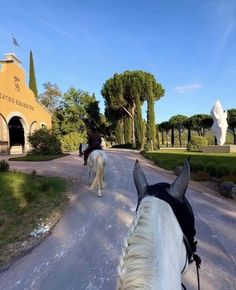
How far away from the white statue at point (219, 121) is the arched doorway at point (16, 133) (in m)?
17.7

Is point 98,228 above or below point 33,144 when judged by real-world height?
below

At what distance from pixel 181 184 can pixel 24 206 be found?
22.2ft

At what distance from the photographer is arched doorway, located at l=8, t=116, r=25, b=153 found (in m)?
27.9

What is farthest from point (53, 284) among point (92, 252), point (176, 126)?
point (176, 126)

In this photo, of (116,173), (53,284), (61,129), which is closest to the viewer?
(53,284)

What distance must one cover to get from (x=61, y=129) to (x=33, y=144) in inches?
625

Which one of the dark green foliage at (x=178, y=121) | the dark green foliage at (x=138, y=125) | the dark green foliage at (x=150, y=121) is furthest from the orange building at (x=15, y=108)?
the dark green foliage at (x=178, y=121)

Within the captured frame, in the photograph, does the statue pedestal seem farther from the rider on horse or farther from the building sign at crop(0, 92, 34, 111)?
the rider on horse

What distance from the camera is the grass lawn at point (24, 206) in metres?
5.76

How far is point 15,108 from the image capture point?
25.8 metres

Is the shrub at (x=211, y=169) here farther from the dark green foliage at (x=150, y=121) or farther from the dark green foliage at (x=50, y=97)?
the dark green foliage at (x=50, y=97)

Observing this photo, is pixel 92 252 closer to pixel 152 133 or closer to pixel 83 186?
pixel 83 186

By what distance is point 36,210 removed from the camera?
738cm

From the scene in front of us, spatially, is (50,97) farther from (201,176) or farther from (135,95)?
(201,176)
